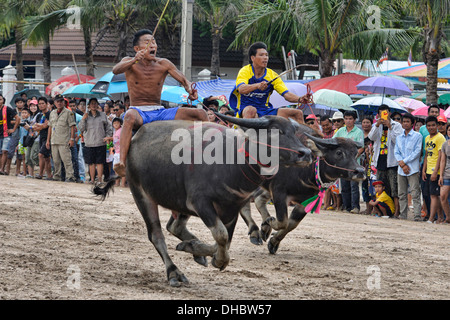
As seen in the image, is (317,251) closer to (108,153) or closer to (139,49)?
(139,49)

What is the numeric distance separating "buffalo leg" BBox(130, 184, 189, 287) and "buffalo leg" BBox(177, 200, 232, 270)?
0.25 m

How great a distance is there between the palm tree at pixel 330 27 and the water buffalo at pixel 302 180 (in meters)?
11.6

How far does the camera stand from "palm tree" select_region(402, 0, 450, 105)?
16.1 m

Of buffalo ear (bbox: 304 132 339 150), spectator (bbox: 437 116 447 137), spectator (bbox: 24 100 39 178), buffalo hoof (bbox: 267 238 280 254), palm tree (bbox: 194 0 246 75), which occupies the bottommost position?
spectator (bbox: 24 100 39 178)

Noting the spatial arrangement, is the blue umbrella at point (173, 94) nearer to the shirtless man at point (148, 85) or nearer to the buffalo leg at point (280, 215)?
the buffalo leg at point (280, 215)

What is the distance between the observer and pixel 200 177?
20.6ft

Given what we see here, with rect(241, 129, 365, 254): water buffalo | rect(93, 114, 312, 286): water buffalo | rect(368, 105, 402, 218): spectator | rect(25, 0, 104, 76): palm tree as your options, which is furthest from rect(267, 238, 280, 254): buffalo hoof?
rect(25, 0, 104, 76): palm tree

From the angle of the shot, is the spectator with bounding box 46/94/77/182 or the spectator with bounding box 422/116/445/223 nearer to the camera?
the spectator with bounding box 422/116/445/223

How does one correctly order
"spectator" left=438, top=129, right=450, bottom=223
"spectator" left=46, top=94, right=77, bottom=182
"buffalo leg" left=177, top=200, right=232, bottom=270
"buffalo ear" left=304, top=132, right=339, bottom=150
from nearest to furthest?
1. "buffalo leg" left=177, top=200, right=232, bottom=270
2. "buffalo ear" left=304, top=132, right=339, bottom=150
3. "spectator" left=438, top=129, right=450, bottom=223
4. "spectator" left=46, top=94, right=77, bottom=182

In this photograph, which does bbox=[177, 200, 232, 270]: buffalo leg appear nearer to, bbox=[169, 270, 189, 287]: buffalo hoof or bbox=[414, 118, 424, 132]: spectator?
bbox=[169, 270, 189, 287]: buffalo hoof

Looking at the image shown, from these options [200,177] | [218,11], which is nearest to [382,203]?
[200,177]

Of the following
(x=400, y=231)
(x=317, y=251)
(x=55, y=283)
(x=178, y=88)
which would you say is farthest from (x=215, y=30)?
(x=55, y=283)

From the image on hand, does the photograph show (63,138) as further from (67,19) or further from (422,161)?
(67,19)

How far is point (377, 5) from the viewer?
2097 cm
